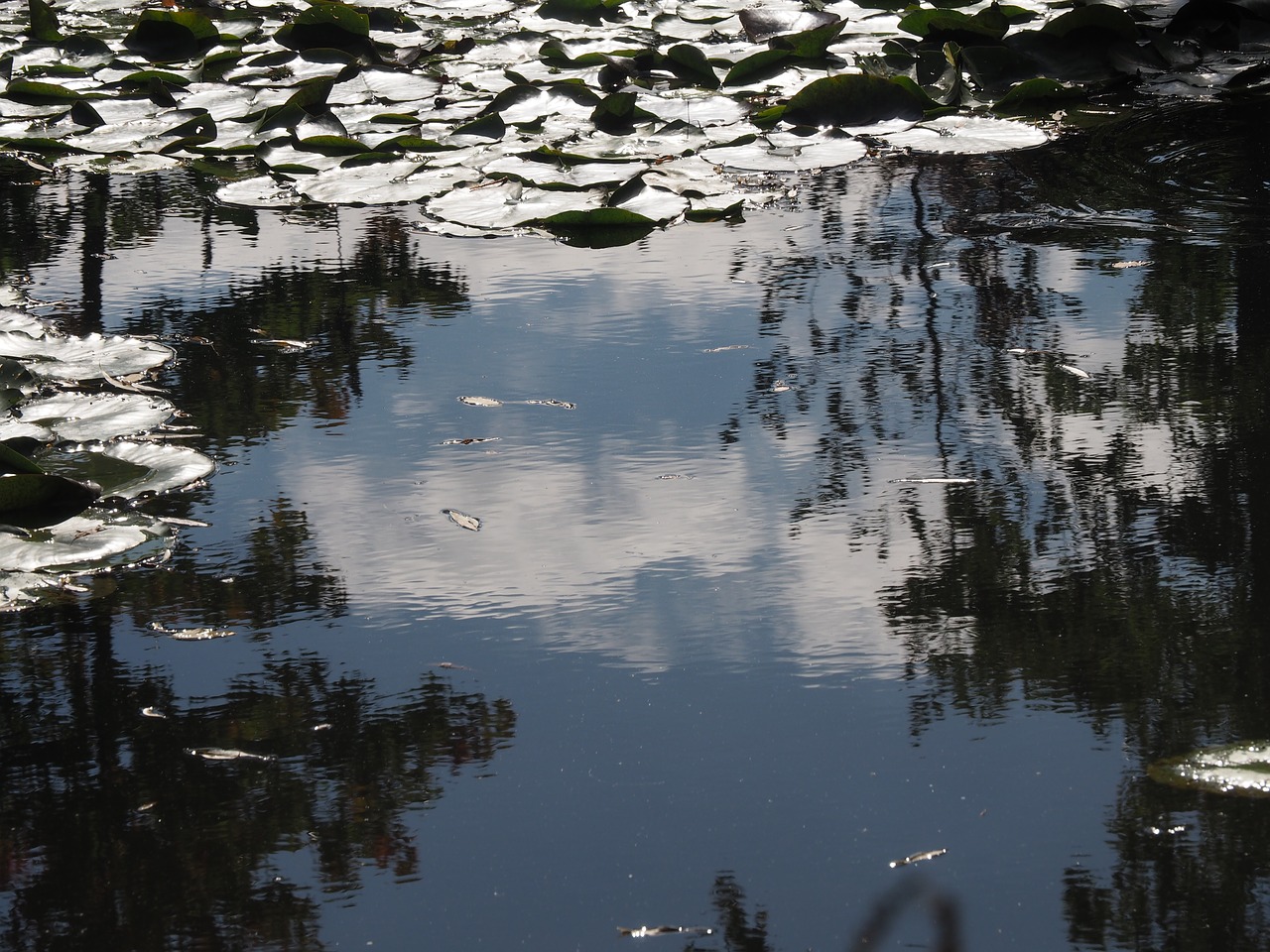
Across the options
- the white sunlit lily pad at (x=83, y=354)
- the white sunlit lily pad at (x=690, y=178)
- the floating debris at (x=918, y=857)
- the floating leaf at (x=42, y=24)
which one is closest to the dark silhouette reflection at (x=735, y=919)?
the floating debris at (x=918, y=857)

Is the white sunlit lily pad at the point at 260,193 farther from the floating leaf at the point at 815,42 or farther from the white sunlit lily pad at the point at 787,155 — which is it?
the floating leaf at the point at 815,42

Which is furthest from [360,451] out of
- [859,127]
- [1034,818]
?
[859,127]

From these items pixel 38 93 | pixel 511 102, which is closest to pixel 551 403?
pixel 511 102

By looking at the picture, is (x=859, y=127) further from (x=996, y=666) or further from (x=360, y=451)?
(x=996, y=666)

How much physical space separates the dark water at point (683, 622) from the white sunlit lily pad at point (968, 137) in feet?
2.72

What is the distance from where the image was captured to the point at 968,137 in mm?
3600

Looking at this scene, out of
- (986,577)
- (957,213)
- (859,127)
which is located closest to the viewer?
(986,577)

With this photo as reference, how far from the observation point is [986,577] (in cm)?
168

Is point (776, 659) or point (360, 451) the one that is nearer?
point (776, 659)

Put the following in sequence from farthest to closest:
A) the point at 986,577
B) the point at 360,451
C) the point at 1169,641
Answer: the point at 360,451
the point at 986,577
the point at 1169,641

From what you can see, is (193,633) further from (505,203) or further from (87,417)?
(505,203)

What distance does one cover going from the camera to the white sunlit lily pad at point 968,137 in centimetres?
355

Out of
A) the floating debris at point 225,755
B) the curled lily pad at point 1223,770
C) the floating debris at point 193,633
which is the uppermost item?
the floating debris at point 193,633

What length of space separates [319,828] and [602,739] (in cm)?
30
